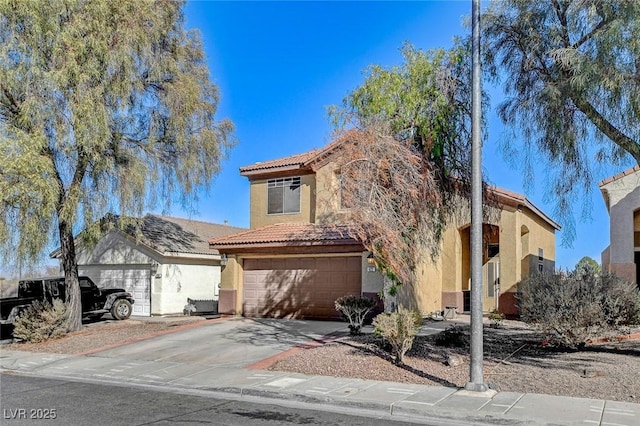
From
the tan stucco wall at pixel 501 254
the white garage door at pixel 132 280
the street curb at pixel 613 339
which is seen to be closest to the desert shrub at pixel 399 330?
the street curb at pixel 613 339

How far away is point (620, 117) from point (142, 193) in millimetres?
13054

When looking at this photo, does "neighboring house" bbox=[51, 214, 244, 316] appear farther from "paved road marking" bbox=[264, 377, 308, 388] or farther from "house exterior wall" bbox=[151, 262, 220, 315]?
"paved road marking" bbox=[264, 377, 308, 388]

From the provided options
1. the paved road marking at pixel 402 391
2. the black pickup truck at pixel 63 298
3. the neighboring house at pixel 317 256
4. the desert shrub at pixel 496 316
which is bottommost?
the paved road marking at pixel 402 391

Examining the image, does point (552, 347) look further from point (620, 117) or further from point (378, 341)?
point (620, 117)

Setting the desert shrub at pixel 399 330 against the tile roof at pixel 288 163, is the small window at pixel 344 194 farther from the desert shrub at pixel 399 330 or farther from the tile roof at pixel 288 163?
the tile roof at pixel 288 163

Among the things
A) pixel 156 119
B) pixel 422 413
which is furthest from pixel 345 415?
pixel 156 119

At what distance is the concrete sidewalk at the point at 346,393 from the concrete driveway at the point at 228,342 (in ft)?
1.67

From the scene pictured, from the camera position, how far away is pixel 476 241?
9508 millimetres

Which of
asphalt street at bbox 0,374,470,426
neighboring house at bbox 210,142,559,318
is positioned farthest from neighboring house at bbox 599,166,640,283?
asphalt street at bbox 0,374,470,426

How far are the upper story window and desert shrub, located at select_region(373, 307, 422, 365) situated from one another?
34.8ft

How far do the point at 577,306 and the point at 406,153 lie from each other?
4.77 metres

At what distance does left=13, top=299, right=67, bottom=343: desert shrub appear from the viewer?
16.4 meters

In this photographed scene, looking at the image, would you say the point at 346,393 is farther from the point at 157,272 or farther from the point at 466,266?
the point at 157,272

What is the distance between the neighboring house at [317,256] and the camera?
19406 mm
